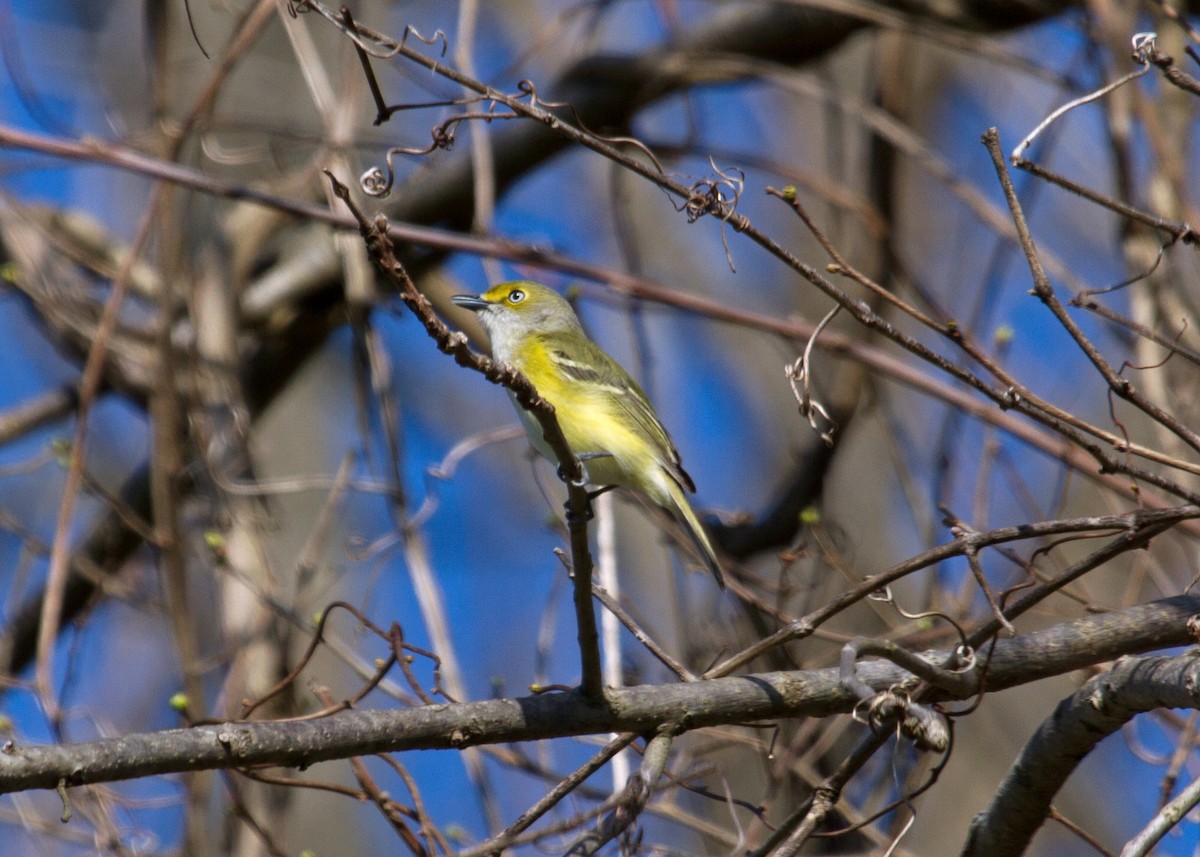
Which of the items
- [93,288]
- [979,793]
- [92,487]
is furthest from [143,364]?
[979,793]

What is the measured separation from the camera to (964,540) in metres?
2.08

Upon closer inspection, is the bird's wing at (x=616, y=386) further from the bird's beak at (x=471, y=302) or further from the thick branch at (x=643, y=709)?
the thick branch at (x=643, y=709)

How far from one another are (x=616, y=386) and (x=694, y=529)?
2.31 ft

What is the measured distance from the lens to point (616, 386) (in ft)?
13.6

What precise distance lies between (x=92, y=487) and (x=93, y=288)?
157cm

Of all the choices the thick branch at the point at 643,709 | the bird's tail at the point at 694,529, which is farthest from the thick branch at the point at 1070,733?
the bird's tail at the point at 694,529

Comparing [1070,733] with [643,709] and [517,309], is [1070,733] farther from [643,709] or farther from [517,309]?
[517,309]

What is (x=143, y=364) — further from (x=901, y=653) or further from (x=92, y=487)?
(x=901, y=653)

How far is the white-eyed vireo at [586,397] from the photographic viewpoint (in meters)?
3.75

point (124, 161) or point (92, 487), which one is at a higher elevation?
point (124, 161)

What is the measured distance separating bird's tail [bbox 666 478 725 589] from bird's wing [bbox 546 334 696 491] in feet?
0.14

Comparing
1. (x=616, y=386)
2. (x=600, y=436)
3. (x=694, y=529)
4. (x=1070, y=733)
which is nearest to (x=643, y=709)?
(x=1070, y=733)

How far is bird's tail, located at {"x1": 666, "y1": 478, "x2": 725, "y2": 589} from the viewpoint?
3425 mm

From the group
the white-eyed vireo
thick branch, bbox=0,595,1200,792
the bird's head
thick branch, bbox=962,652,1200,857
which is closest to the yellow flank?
the white-eyed vireo
